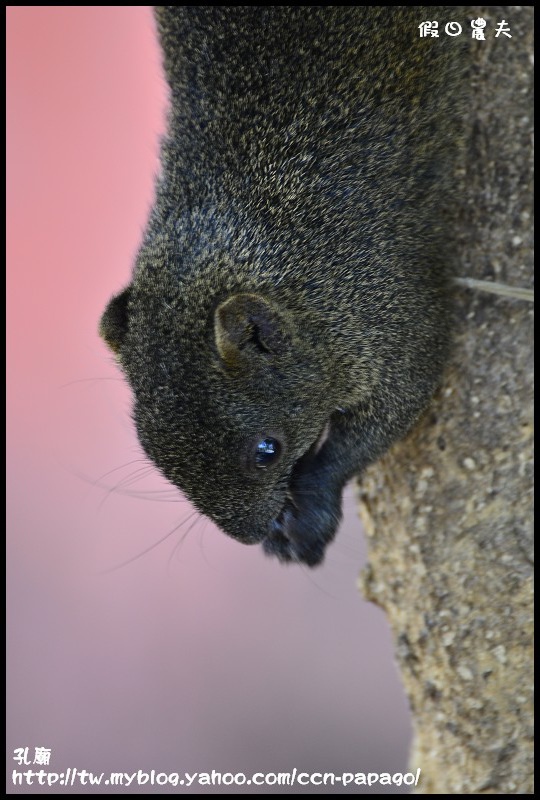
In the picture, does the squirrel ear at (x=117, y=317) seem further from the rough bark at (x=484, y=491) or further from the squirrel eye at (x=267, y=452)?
the rough bark at (x=484, y=491)

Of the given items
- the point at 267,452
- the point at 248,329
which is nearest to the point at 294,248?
the point at 248,329

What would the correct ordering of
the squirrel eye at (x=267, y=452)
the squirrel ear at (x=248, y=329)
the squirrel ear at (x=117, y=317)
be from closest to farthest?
1. the squirrel ear at (x=248, y=329)
2. the squirrel eye at (x=267, y=452)
3. the squirrel ear at (x=117, y=317)

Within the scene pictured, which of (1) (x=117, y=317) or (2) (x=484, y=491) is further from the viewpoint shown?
(1) (x=117, y=317)

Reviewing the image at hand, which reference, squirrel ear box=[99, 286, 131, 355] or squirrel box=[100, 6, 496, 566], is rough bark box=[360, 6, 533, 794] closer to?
squirrel box=[100, 6, 496, 566]

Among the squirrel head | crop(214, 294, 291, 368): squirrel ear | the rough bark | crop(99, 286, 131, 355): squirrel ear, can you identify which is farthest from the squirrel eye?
crop(99, 286, 131, 355): squirrel ear

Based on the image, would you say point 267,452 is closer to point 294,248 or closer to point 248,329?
point 248,329

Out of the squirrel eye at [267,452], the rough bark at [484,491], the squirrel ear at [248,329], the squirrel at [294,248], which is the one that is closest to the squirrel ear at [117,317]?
the squirrel at [294,248]

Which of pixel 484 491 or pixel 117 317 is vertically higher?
pixel 117 317
